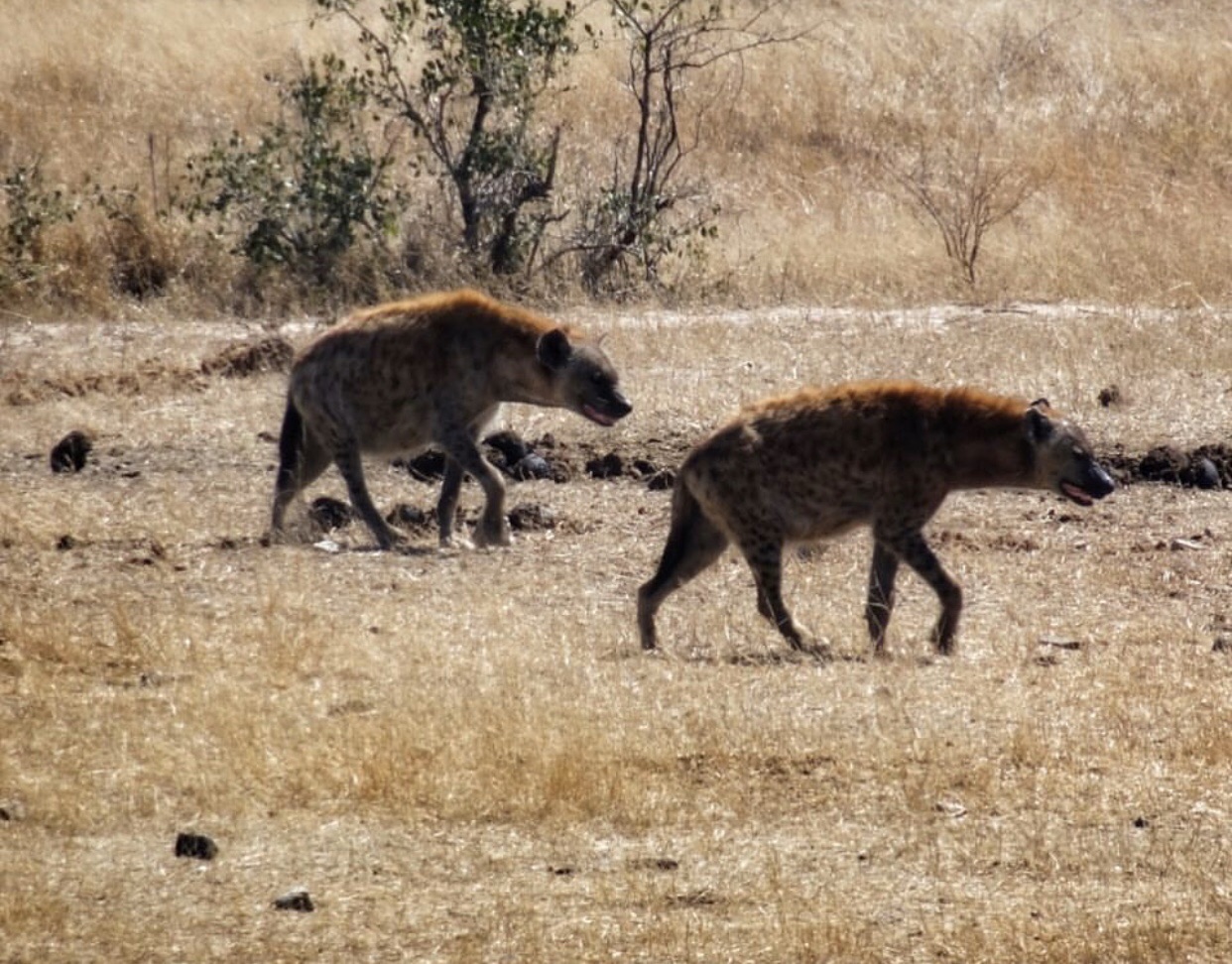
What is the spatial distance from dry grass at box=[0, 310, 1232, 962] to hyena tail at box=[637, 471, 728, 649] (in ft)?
0.60

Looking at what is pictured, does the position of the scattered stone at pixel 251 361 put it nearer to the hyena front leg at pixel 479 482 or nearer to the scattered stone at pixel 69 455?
the scattered stone at pixel 69 455

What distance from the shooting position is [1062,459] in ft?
32.1

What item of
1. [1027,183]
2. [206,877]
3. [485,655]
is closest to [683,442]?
[485,655]

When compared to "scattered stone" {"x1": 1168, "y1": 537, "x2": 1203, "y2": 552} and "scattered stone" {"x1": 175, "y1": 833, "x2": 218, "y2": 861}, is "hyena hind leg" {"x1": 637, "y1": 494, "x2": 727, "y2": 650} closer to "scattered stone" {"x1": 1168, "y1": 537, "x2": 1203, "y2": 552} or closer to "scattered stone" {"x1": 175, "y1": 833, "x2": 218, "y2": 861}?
"scattered stone" {"x1": 1168, "y1": 537, "x2": 1203, "y2": 552}

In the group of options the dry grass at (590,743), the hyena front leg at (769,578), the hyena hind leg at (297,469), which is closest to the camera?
the dry grass at (590,743)

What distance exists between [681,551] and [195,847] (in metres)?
2.99

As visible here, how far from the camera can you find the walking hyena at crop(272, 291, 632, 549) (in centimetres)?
1108

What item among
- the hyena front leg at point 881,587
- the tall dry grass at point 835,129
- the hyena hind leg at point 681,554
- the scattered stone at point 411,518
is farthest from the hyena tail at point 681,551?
the tall dry grass at point 835,129

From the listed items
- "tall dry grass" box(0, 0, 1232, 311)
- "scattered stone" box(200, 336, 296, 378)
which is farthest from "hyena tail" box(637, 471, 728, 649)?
"tall dry grass" box(0, 0, 1232, 311)

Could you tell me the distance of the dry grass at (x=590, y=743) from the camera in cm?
612

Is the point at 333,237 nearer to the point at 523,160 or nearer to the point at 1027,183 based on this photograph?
the point at 523,160

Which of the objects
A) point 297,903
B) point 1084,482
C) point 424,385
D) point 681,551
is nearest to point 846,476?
point 681,551

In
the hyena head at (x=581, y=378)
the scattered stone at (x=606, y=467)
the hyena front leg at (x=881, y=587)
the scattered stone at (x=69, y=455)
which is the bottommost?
the scattered stone at (x=69, y=455)

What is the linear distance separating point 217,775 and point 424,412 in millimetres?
4193
